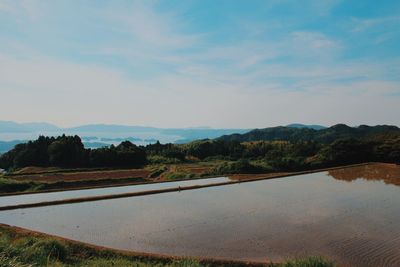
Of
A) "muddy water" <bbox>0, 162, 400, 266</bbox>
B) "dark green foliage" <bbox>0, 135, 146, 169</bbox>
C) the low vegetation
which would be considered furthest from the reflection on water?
"dark green foliage" <bbox>0, 135, 146, 169</bbox>

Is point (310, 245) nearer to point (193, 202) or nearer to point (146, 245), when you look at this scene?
point (146, 245)

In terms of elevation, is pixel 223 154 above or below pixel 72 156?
below

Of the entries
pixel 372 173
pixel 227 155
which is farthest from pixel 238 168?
pixel 227 155

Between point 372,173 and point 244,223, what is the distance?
62.3ft

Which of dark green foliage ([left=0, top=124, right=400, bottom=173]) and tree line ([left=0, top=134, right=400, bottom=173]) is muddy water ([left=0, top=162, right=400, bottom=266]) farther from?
dark green foliage ([left=0, top=124, right=400, bottom=173])

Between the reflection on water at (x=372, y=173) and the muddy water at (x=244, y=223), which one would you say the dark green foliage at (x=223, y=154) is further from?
the muddy water at (x=244, y=223)

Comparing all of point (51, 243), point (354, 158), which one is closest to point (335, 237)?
point (51, 243)

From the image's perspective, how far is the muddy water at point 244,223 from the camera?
1049 cm

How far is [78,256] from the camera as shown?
Result: 9.94 m

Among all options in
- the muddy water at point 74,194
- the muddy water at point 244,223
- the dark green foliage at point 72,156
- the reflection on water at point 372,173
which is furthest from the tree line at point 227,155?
the muddy water at point 244,223

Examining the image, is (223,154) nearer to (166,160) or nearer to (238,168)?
(166,160)

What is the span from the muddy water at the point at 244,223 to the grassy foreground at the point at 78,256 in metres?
0.74

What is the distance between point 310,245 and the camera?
10.8m

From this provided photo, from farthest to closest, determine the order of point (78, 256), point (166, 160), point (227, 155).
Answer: point (227, 155), point (166, 160), point (78, 256)
